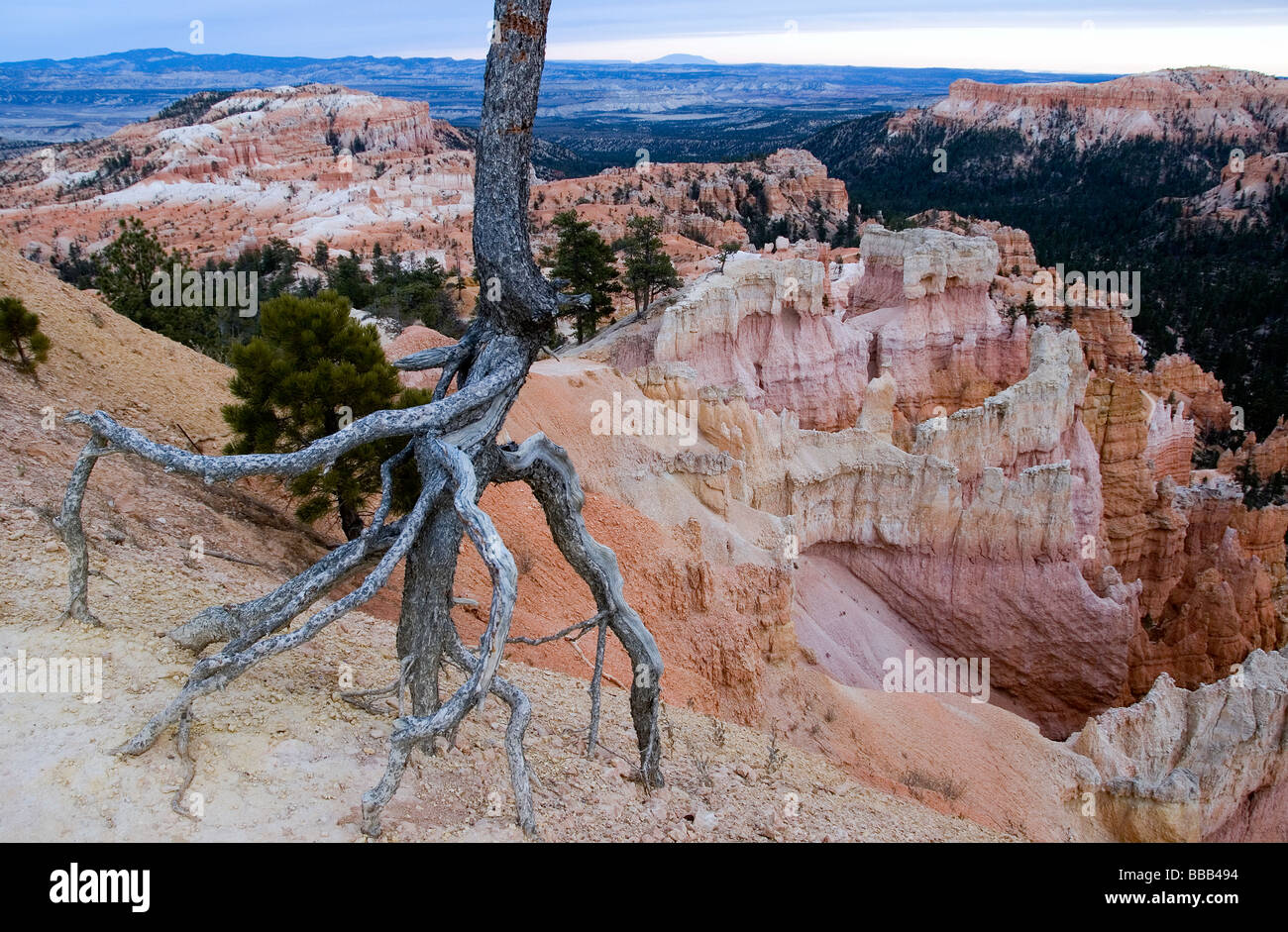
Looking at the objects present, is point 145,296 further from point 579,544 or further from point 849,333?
point 849,333

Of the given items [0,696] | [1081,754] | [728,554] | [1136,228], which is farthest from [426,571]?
[1136,228]

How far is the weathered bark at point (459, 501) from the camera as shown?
439cm

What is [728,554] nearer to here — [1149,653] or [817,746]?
[817,746]

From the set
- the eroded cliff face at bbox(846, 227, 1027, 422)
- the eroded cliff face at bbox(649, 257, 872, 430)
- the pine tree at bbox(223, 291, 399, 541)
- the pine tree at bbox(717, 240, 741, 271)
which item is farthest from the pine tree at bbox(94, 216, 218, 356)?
the eroded cliff face at bbox(846, 227, 1027, 422)

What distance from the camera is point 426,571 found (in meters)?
5.16

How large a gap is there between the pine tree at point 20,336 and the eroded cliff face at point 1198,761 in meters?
16.2

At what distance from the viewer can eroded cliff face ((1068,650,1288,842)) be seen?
12.6 metres

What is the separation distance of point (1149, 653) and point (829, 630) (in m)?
9.29

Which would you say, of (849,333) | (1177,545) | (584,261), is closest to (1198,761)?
(1177,545)

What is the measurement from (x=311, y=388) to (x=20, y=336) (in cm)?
406

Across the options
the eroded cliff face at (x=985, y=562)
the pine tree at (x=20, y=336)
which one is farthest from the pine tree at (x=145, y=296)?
the eroded cliff face at (x=985, y=562)

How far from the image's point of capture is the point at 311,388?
10.6 meters

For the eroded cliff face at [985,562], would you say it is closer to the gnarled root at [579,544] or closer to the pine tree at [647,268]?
the pine tree at [647,268]

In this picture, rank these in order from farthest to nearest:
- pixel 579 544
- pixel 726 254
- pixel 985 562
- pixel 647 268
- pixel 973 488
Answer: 1. pixel 726 254
2. pixel 647 268
3. pixel 973 488
4. pixel 985 562
5. pixel 579 544
